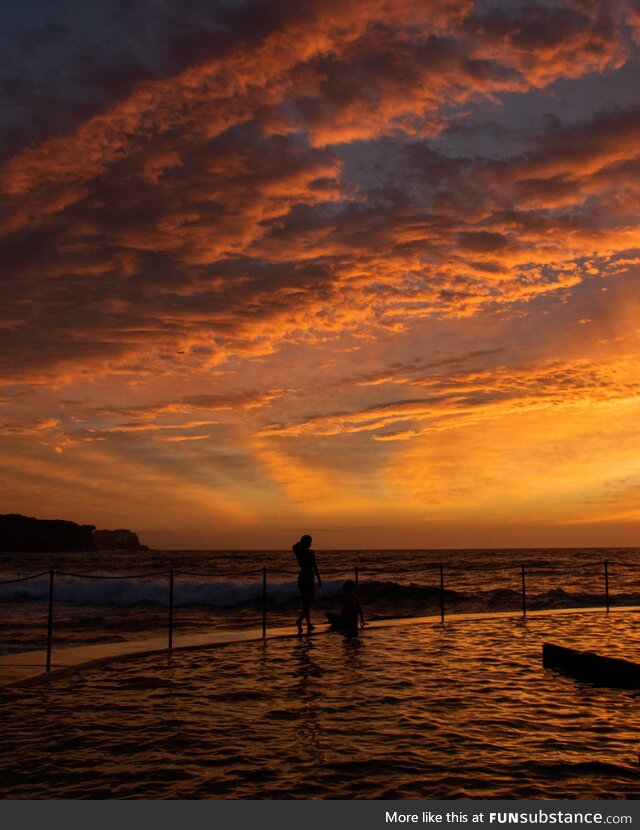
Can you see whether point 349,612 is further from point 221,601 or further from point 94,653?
point 221,601

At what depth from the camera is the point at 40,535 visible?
158250 millimetres

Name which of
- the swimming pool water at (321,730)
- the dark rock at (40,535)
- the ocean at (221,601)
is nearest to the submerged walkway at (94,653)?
the swimming pool water at (321,730)

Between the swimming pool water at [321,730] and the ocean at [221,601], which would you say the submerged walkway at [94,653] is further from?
the ocean at [221,601]

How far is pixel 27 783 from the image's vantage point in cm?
641

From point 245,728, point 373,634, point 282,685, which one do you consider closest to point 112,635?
point 373,634

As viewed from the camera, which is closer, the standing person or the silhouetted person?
the standing person

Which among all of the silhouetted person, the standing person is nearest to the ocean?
the standing person

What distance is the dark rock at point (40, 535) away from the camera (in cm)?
15212

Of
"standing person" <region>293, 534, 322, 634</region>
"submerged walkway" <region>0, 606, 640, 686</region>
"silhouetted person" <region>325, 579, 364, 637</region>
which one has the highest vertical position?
"standing person" <region>293, 534, 322, 634</region>

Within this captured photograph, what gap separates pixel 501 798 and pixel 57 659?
9.21 m

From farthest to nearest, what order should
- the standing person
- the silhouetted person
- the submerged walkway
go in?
the silhouetted person → the standing person → the submerged walkway

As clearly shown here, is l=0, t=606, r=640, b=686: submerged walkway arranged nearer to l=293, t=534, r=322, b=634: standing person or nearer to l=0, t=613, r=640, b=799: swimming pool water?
l=0, t=613, r=640, b=799: swimming pool water

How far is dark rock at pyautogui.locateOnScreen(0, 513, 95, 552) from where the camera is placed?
5989 inches

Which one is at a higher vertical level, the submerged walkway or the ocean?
the submerged walkway
